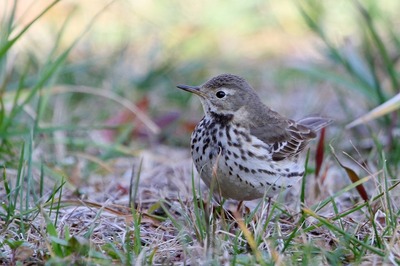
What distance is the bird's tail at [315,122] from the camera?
5691 millimetres

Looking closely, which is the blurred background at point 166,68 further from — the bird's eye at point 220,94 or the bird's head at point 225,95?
the bird's eye at point 220,94

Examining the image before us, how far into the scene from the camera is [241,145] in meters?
4.62

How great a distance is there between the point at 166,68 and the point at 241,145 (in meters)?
3.04

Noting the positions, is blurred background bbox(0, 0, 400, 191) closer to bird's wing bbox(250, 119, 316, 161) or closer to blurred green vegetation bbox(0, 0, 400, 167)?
blurred green vegetation bbox(0, 0, 400, 167)

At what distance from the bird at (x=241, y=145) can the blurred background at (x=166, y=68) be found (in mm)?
426

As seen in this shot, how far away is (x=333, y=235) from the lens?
4016mm

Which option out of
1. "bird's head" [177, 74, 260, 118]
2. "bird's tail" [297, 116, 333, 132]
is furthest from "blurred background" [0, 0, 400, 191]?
"bird's head" [177, 74, 260, 118]

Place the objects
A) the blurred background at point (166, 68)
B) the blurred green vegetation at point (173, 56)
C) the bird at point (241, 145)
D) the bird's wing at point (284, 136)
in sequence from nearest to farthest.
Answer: the bird at point (241, 145)
the bird's wing at point (284, 136)
the blurred background at point (166, 68)
the blurred green vegetation at point (173, 56)

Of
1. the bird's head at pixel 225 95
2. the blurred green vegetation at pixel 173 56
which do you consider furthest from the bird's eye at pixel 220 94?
the blurred green vegetation at pixel 173 56

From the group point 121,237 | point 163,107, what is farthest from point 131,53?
point 121,237

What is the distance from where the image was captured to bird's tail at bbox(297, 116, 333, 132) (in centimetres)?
569

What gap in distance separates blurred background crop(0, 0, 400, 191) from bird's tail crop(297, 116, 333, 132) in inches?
14.7

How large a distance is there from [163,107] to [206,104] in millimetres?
2772

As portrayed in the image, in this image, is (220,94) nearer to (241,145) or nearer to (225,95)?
(225,95)
